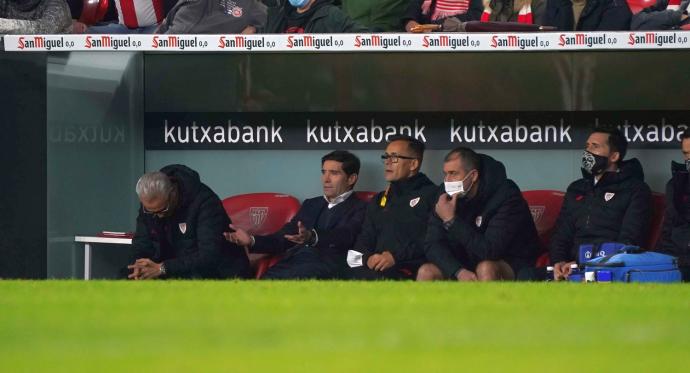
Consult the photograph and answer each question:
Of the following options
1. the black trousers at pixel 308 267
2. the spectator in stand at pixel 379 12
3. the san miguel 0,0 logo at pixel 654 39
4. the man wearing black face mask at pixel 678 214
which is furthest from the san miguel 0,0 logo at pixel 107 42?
the man wearing black face mask at pixel 678 214

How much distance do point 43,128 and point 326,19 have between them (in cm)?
244

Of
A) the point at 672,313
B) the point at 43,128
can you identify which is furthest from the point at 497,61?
the point at 672,313

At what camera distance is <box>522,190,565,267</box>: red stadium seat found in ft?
35.8

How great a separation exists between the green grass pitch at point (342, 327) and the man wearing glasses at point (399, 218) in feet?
7.55

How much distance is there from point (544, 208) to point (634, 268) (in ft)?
6.52

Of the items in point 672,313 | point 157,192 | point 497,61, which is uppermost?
point 497,61

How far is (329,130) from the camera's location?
11734mm

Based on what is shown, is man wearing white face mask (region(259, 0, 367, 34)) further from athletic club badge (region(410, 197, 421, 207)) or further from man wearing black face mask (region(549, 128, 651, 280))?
man wearing black face mask (region(549, 128, 651, 280))

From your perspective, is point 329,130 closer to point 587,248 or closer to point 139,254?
point 139,254

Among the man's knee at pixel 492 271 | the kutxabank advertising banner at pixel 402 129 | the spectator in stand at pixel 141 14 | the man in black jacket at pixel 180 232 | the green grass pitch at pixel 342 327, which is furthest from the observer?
the spectator in stand at pixel 141 14

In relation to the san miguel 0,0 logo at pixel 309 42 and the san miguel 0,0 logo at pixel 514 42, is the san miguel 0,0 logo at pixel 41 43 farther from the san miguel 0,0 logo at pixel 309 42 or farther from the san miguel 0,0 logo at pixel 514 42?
the san miguel 0,0 logo at pixel 514 42

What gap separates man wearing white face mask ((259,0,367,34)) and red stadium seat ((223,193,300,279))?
54.6 inches

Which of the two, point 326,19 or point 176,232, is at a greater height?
point 326,19

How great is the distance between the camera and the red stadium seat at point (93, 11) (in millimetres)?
13141
